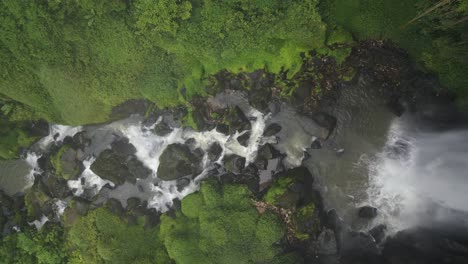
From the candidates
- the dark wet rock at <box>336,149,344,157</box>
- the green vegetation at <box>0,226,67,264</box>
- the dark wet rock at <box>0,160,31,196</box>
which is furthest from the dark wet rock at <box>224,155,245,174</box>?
the dark wet rock at <box>0,160,31,196</box>

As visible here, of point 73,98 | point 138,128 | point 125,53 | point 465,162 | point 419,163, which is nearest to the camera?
point 465,162

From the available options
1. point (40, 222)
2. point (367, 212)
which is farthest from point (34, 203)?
point (367, 212)

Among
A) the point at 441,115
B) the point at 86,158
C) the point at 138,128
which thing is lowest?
the point at 86,158

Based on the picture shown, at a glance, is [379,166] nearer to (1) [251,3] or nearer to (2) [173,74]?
(1) [251,3]

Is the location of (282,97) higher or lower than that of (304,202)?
higher

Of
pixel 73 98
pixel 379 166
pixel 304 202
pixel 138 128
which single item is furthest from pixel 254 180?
pixel 73 98
